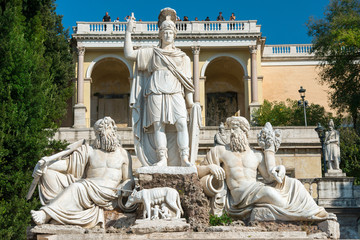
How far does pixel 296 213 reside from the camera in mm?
9406

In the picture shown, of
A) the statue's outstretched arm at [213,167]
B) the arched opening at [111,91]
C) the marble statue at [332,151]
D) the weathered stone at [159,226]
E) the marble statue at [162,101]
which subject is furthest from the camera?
the arched opening at [111,91]

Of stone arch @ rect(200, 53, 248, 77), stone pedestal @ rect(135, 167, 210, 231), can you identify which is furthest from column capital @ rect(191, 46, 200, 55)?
stone pedestal @ rect(135, 167, 210, 231)

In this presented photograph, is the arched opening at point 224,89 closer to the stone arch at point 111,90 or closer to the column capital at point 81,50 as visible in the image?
the stone arch at point 111,90

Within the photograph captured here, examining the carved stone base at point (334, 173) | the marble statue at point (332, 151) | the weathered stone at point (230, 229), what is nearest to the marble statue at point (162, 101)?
the weathered stone at point (230, 229)

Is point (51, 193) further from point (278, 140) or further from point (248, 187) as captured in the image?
point (278, 140)

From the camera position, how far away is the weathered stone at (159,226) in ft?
28.8

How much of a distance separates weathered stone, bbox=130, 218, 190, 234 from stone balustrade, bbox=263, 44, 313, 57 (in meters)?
Answer: 41.7

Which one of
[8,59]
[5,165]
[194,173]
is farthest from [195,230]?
[8,59]

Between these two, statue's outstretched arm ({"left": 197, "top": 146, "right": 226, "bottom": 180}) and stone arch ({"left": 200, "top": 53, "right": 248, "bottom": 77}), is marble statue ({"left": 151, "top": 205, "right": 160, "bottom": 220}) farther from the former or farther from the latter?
stone arch ({"left": 200, "top": 53, "right": 248, "bottom": 77})

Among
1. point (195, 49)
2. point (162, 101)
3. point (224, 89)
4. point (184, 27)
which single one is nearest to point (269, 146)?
point (162, 101)

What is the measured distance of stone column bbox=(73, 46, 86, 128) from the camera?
43250 mm

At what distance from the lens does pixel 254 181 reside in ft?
33.0

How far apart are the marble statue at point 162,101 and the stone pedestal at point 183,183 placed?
1.18ft

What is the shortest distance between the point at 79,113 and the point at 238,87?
12.9 meters
